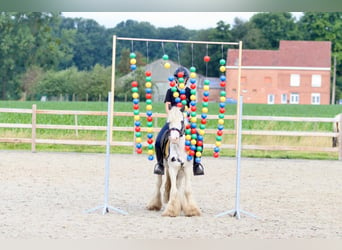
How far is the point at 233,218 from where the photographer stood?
8273mm

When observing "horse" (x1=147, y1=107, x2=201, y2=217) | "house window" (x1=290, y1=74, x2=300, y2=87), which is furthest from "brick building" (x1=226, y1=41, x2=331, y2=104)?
"horse" (x1=147, y1=107, x2=201, y2=217)

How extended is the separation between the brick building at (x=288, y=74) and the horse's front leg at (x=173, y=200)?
52.6m

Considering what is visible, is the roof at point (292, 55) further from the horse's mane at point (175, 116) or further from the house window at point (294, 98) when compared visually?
the horse's mane at point (175, 116)

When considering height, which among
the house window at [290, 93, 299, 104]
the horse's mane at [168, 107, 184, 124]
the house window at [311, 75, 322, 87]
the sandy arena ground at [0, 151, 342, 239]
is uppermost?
the house window at [311, 75, 322, 87]

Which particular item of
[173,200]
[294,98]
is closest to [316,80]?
[294,98]

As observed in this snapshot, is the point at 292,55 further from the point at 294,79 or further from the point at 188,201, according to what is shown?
the point at 188,201

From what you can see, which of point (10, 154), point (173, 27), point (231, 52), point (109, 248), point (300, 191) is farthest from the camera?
point (173, 27)

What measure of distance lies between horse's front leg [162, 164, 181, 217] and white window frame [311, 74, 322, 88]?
5636cm

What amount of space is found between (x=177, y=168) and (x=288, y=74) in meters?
58.0

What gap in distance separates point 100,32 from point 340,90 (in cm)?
2188

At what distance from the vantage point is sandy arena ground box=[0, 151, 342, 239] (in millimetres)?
7262

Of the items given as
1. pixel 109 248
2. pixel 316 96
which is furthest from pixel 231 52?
pixel 109 248

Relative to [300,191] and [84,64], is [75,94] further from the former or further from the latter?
[300,191]

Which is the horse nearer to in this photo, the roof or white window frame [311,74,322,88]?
the roof
